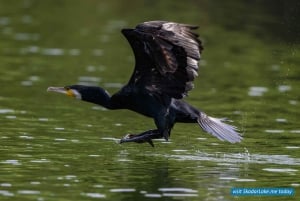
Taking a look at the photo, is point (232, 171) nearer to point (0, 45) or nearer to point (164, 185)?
point (164, 185)

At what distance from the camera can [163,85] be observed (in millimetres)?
13930

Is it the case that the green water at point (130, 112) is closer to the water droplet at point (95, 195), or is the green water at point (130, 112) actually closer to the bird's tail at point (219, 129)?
the water droplet at point (95, 195)

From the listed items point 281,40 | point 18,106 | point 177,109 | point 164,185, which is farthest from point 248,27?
point 164,185

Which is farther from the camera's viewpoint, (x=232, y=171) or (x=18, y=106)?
(x=18, y=106)

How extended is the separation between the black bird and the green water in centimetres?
→ 44

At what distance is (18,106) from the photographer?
1752 centimetres

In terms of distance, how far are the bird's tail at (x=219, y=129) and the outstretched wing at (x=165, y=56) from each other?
47cm

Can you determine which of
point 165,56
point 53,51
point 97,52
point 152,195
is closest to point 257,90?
point 97,52

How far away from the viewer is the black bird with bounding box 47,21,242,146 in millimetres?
13141

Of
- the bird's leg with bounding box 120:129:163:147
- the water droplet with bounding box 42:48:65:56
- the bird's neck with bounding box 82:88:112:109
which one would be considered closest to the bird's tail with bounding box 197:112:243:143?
the bird's leg with bounding box 120:129:163:147

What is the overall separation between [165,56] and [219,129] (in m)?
1.37

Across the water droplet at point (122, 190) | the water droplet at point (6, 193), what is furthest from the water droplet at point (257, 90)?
the water droplet at point (6, 193)

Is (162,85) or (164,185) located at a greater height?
(162,85)

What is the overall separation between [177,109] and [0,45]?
11573 mm
